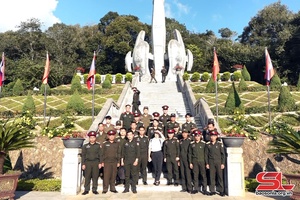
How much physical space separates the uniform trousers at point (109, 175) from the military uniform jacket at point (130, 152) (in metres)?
0.31

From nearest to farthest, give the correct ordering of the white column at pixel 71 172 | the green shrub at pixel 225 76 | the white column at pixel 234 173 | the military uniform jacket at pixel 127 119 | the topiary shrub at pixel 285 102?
the white column at pixel 234 173
the white column at pixel 71 172
the military uniform jacket at pixel 127 119
the topiary shrub at pixel 285 102
the green shrub at pixel 225 76

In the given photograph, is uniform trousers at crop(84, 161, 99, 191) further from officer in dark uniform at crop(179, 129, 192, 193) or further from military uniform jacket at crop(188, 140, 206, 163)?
military uniform jacket at crop(188, 140, 206, 163)

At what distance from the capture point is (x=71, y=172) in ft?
22.1

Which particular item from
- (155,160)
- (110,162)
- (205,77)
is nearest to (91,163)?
(110,162)

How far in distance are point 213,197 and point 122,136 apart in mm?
2583

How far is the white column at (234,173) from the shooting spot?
21.4 ft

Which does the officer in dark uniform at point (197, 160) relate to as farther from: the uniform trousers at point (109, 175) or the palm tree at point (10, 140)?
the palm tree at point (10, 140)

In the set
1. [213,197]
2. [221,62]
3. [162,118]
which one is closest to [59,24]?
[221,62]

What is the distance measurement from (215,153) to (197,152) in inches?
16.1

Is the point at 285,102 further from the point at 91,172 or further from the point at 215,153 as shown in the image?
the point at 91,172

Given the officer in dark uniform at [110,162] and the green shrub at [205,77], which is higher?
the green shrub at [205,77]

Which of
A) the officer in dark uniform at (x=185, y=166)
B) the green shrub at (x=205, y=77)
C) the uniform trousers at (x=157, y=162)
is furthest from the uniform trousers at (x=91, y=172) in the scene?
the green shrub at (x=205, y=77)

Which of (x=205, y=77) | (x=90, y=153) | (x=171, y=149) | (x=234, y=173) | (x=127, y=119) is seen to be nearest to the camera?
(x=234, y=173)

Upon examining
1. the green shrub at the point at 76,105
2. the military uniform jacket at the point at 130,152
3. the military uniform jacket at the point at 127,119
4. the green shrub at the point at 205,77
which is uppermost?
the green shrub at the point at 205,77
